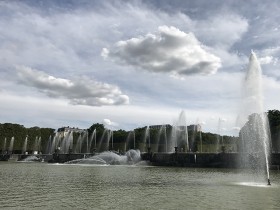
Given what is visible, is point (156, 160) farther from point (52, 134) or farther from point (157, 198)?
point (52, 134)

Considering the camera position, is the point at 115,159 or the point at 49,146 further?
the point at 49,146

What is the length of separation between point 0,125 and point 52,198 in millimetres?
119760

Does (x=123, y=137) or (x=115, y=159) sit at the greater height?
(x=123, y=137)

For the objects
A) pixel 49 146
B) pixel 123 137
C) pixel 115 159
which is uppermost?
pixel 123 137

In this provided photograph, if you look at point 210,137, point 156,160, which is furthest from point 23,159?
point 210,137

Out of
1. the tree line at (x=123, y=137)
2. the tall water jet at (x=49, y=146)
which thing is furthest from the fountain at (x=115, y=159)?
the tall water jet at (x=49, y=146)

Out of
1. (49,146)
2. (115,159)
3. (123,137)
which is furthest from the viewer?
(49,146)

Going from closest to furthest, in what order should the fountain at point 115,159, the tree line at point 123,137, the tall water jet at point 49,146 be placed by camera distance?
the fountain at point 115,159 < the tree line at point 123,137 < the tall water jet at point 49,146

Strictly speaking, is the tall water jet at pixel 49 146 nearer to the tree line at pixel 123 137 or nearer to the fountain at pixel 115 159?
the tree line at pixel 123 137

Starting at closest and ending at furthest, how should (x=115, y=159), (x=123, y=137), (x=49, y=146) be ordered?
(x=115, y=159) < (x=123, y=137) < (x=49, y=146)

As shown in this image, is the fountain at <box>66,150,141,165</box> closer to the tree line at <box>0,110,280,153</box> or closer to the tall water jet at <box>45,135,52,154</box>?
the tree line at <box>0,110,280,153</box>

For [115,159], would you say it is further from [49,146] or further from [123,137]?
[49,146]

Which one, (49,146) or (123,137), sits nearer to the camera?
(123,137)

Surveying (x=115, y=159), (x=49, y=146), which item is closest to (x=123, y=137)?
(x=49, y=146)
